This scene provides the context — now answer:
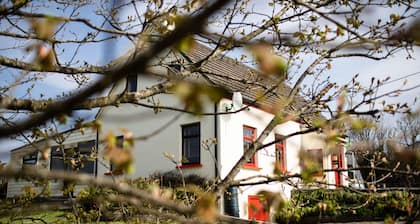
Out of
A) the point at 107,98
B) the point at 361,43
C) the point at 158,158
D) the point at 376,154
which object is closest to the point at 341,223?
the point at 158,158

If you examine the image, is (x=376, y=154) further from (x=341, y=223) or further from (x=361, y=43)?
(x=341, y=223)

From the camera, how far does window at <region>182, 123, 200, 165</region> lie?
14117 mm

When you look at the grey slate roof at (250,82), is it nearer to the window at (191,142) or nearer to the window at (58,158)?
the window at (58,158)

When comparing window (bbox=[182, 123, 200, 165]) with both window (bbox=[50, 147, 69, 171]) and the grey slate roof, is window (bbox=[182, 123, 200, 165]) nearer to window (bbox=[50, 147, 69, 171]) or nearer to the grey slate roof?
window (bbox=[50, 147, 69, 171])

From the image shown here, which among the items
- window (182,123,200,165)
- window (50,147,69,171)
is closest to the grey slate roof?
window (50,147,69,171)

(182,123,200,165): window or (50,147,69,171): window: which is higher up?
(182,123,200,165): window

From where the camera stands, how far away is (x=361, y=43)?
1.03 metres

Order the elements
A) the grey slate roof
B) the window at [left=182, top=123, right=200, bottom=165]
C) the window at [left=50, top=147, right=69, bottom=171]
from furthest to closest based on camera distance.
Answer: the window at [left=182, top=123, right=200, bottom=165] < the window at [left=50, top=147, right=69, bottom=171] < the grey slate roof

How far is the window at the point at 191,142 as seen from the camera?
14.1 m

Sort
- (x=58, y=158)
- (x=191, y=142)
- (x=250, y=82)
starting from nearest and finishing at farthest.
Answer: (x=250, y=82) < (x=58, y=158) < (x=191, y=142)

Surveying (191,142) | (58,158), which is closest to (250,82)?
(58,158)

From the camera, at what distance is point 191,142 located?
1438 centimetres

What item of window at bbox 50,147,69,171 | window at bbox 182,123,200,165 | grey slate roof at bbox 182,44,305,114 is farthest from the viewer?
window at bbox 182,123,200,165

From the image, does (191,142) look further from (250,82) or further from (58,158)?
(250,82)
